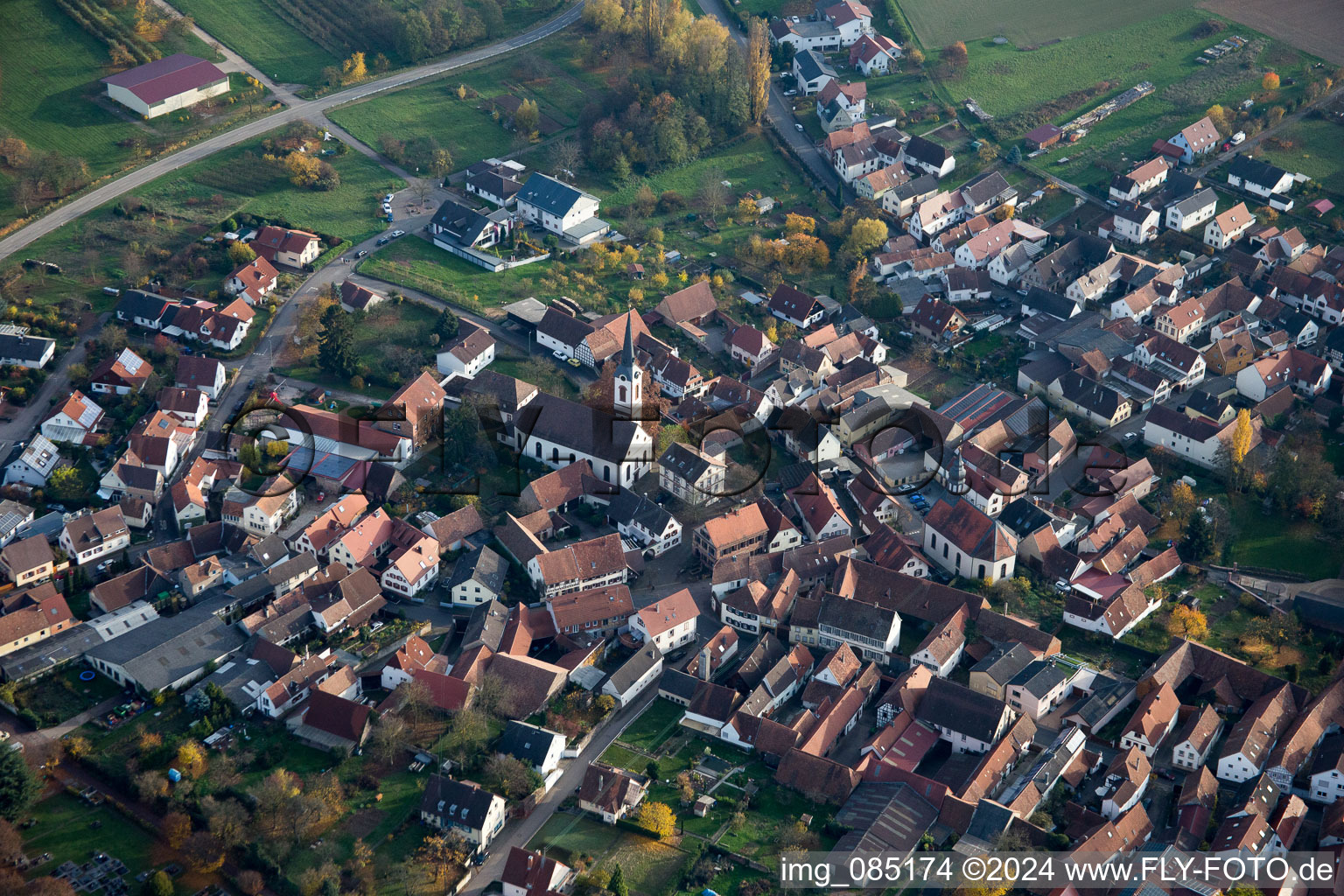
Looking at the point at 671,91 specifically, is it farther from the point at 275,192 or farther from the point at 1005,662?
the point at 1005,662

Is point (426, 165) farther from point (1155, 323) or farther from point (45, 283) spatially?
point (1155, 323)

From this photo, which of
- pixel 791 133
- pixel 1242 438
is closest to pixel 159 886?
pixel 1242 438

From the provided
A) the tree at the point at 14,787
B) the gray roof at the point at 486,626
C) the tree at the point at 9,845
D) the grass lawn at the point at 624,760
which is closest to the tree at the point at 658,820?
the grass lawn at the point at 624,760

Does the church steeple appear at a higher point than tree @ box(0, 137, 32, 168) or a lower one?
lower

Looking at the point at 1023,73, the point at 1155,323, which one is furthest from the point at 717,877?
the point at 1023,73

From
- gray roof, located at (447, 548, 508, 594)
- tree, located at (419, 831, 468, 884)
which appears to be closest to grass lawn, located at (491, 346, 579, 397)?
gray roof, located at (447, 548, 508, 594)

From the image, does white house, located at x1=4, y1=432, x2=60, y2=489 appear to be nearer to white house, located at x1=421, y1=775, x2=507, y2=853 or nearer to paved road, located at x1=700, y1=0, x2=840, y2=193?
white house, located at x1=421, y1=775, x2=507, y2=853

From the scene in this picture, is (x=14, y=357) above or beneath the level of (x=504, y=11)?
beneath
